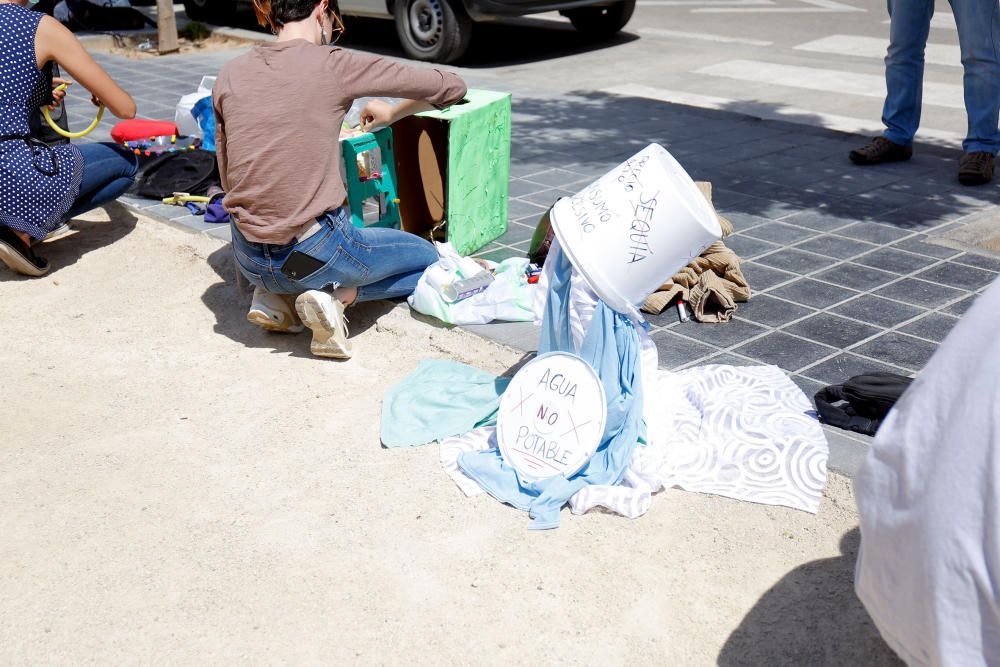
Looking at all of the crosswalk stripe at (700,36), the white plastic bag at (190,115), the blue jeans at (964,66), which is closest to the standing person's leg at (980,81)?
the blue jeans at (964,66)

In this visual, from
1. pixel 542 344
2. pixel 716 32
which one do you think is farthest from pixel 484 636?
pixel 716 32

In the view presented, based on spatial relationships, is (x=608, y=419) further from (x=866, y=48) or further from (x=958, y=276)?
(x=866, y=48)

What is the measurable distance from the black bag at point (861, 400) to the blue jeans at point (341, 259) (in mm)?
1716

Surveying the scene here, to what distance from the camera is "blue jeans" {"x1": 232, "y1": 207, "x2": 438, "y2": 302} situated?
3.84 meters

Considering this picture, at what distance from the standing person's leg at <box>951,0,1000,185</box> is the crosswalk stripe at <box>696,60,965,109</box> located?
6.13 ft

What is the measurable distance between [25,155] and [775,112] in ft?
16.9

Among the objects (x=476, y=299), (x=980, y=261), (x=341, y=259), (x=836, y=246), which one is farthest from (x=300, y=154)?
(x=980, y=261)

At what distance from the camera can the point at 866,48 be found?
10117mm

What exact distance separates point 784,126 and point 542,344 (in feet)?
14.9

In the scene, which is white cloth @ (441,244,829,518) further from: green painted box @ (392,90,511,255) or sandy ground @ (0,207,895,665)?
green painted box @ (392,90,511,255)

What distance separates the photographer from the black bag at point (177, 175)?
5621 millimetres

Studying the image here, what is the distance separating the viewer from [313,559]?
9.09 feet

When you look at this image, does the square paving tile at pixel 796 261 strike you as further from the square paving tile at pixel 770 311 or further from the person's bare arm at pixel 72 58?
the person's bare arm at pixel 72 58

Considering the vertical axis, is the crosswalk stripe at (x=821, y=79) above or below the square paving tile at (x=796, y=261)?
below
